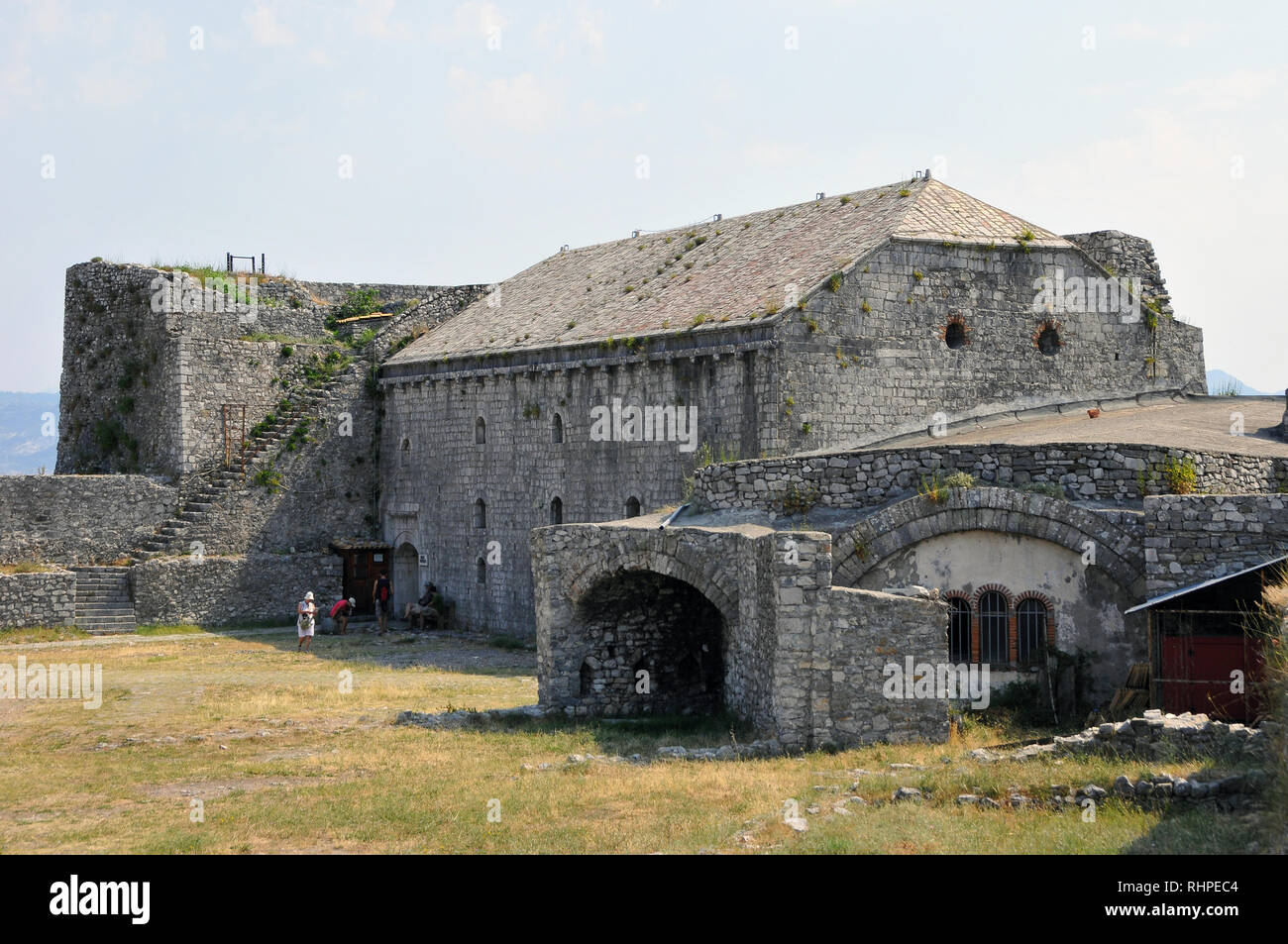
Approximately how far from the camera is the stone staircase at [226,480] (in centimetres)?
3778

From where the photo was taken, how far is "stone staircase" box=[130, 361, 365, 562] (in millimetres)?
37781

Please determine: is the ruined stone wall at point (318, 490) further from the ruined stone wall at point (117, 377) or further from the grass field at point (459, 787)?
the grass field at point (459, 787)

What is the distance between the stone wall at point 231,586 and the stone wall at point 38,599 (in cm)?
168

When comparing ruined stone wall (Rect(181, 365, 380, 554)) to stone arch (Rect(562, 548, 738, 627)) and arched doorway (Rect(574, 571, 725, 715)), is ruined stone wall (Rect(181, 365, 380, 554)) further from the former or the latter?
stone arch (Rect(562, 548, 738, 627))

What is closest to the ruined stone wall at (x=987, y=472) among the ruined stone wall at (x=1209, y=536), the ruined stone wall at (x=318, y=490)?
the ruined stone wall at (x=1209, y=536)

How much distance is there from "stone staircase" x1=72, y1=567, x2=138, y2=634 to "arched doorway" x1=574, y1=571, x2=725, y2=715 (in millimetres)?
17313

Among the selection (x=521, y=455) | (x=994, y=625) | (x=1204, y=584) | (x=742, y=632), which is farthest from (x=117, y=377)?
(x=1204, y=584)

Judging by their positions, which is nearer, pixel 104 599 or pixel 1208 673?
pixel 1208 673

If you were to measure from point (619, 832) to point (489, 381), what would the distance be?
75.3 ft

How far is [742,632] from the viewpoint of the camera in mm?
21547

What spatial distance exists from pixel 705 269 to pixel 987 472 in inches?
560

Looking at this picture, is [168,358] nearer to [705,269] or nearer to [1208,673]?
[705,269]

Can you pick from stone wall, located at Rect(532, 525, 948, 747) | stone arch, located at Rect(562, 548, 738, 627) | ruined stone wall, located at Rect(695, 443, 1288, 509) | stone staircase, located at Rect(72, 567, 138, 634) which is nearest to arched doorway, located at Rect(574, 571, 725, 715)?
stone wall, located at Rect(532, 525, 948, 747)
